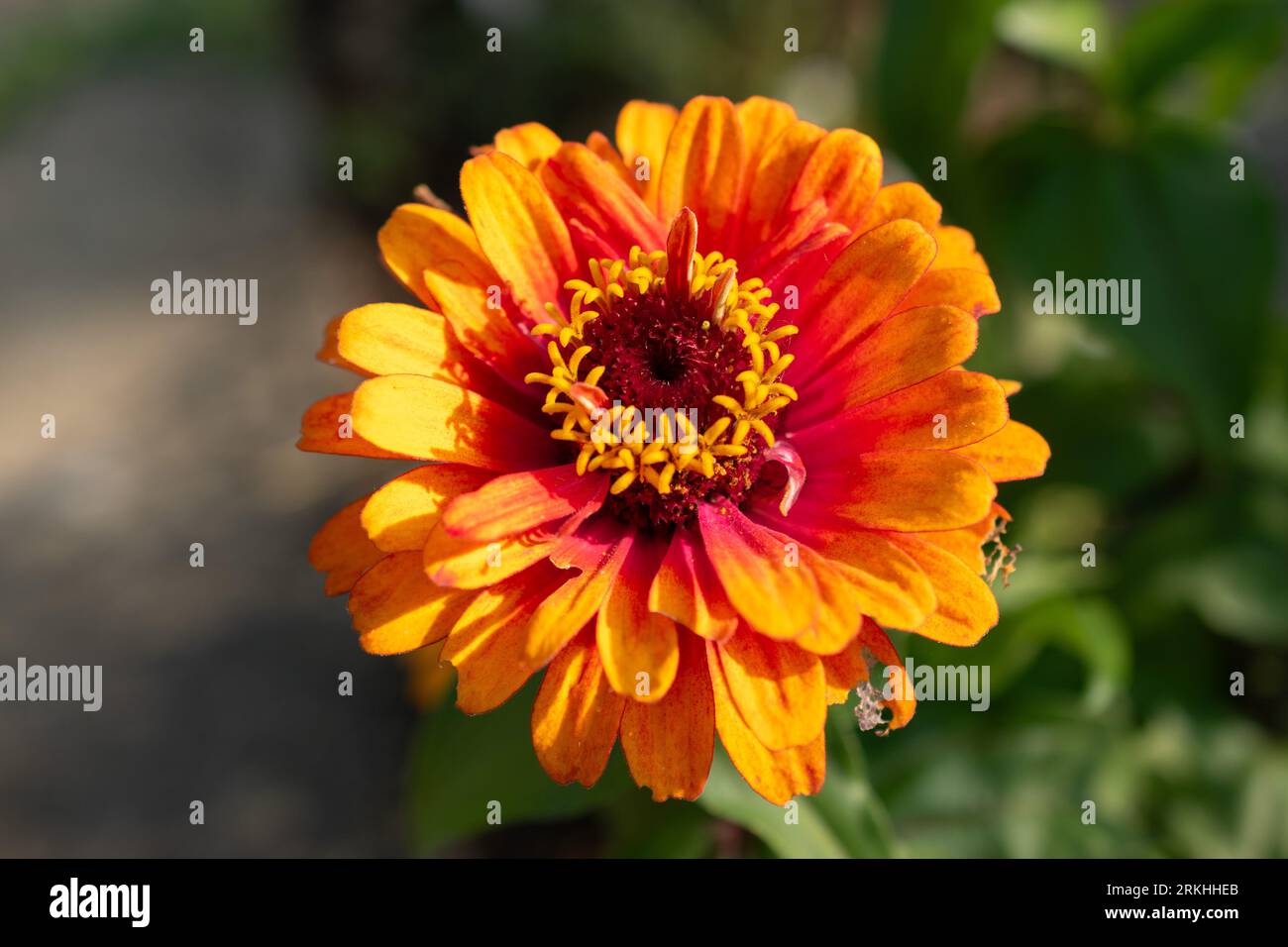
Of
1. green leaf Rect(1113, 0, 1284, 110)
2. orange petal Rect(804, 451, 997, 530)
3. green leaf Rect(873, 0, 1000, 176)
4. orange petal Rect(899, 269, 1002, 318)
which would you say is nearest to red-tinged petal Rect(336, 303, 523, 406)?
orange petal Rect(804, 451, 997, 530)

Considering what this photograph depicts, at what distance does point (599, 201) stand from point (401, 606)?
56 centimetres

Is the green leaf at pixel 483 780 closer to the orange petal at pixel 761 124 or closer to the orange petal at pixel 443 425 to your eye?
the orange petal at pixel 443 425

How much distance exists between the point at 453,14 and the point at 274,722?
113 inches

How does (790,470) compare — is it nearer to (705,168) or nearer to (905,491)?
(905,491)

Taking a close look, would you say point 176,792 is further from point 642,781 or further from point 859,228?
point 859,228

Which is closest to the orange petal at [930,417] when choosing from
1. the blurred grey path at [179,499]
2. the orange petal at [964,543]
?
the orange petal at [964,543]

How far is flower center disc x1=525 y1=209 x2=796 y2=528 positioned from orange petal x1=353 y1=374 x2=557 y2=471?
56 millimetres

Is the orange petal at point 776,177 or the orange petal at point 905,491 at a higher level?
the orange petal at point 776,177

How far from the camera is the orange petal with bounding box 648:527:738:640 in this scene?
113 cm

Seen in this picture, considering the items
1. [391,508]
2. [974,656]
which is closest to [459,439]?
[391,508]

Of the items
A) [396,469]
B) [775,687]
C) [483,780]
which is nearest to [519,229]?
[775,687]

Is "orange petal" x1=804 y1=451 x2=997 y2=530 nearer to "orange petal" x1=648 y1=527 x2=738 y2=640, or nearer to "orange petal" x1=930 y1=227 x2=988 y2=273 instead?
"orange petal" x1=648 y1=527 x2=738 y2=640

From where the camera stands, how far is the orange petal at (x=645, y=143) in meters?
1.43

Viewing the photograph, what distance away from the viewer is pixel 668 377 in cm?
137
